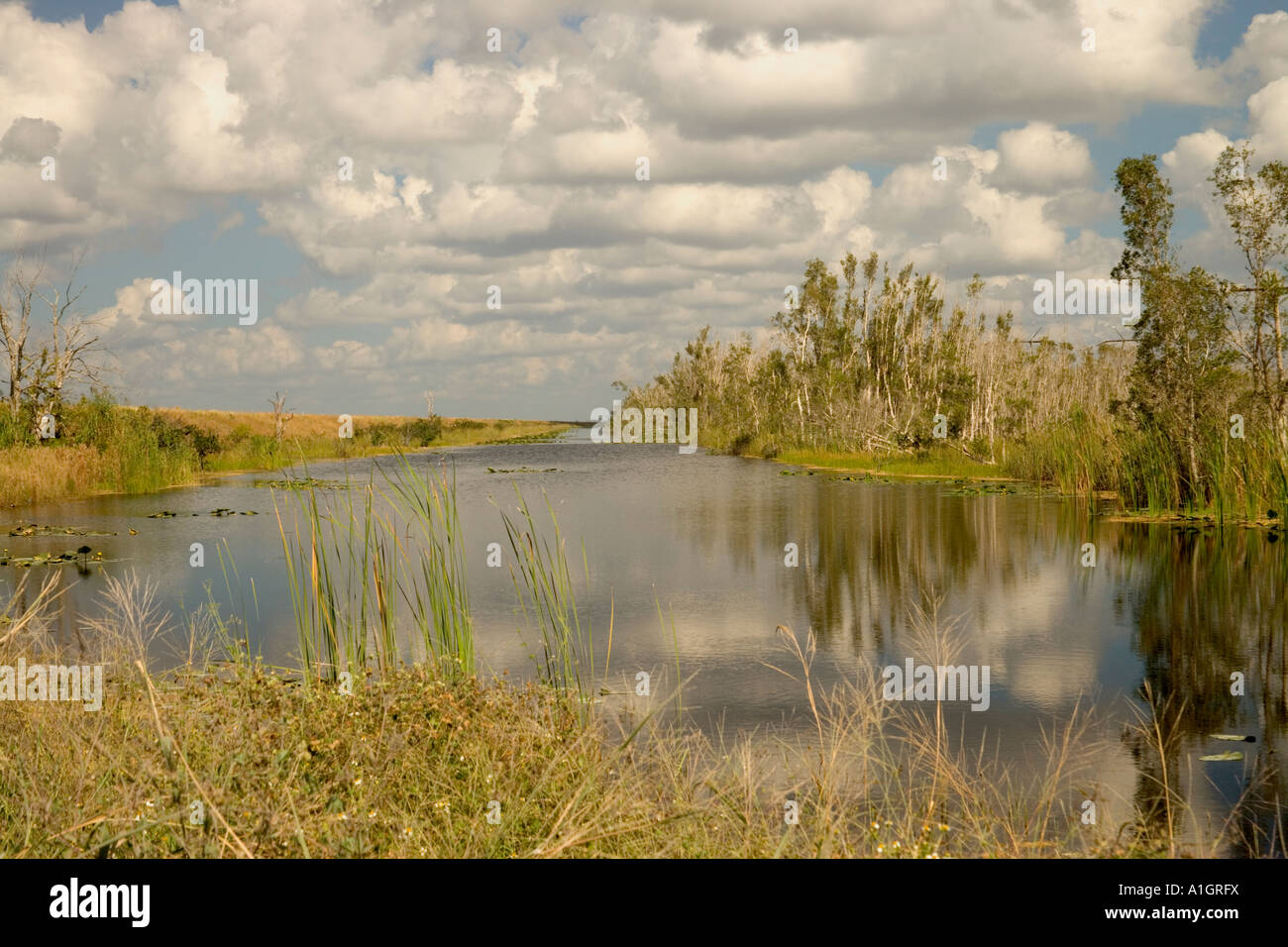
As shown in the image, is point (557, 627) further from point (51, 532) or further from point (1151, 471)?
point (1151, 471)

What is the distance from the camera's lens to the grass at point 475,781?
4164 millimetres

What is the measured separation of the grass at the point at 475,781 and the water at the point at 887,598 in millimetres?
616

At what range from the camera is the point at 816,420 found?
45094 mm

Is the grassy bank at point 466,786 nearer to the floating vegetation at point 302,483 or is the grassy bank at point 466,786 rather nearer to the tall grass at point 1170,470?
the floating vegetation at point 302,483

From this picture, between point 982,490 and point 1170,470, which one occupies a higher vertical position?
point 1170,470

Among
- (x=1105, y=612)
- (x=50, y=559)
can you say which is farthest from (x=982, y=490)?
(x=50, y=559)

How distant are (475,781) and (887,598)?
777 cm

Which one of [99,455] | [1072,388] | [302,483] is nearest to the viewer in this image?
[302,483]

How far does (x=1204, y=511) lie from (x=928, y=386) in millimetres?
23542

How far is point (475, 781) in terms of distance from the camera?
5.18 meters

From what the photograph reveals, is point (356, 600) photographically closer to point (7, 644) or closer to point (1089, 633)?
point (7, 644)

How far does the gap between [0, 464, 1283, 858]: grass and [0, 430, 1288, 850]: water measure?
0.62 m

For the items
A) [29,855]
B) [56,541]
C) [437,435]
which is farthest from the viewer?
[437,435]

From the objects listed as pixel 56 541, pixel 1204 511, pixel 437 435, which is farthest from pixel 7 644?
pixel 437 435
